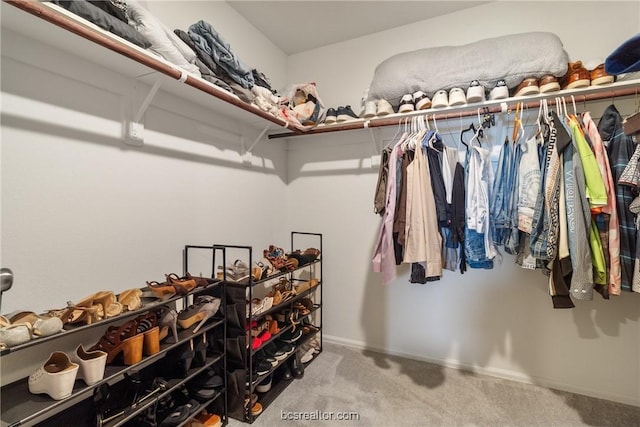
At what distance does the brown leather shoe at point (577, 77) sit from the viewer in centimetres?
155

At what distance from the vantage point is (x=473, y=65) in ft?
5.80

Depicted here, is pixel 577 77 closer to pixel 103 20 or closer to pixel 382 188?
pixel 382 188

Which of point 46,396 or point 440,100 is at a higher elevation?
point 440,100

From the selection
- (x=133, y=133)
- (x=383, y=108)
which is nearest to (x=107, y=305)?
(x=133, y=133)

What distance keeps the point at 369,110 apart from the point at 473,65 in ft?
2.18

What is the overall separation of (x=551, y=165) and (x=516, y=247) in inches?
17.5

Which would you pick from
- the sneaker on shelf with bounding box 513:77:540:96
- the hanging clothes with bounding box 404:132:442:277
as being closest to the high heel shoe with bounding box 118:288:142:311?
the hanging clothes with bounding box 404:132:442:277

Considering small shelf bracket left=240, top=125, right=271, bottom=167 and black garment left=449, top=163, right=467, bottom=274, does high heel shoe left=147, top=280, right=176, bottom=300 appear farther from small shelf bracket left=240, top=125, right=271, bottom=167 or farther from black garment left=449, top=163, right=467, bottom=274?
black garment left=449, top=163, right=467, bottom=274

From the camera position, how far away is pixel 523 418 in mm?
1609

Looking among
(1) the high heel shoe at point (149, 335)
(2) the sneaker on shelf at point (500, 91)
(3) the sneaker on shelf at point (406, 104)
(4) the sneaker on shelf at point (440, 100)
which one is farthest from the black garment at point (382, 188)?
(1) the high heel shoe at point (149, 335)

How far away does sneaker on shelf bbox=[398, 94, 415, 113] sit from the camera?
188 centimetres

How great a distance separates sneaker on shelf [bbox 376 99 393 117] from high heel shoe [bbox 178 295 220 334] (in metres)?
1.55

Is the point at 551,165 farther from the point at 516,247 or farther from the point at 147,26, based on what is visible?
the point at 147,26

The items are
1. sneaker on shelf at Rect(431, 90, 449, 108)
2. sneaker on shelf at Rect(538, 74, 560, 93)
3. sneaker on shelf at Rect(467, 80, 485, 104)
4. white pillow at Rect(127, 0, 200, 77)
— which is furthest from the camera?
sneaker on shelf at Rect(431, 90, 449, 108)
